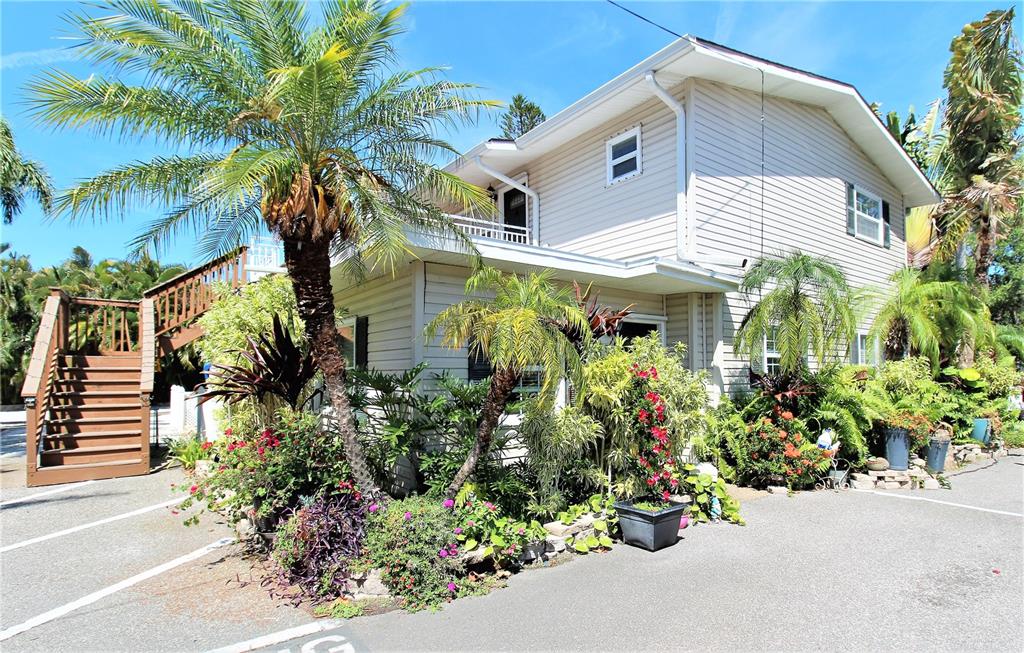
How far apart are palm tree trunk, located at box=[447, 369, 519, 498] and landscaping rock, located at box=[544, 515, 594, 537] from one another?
101 centimetres

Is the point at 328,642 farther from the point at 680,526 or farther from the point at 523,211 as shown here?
the point at 523,211

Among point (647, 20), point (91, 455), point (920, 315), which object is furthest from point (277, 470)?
point (920, 315)

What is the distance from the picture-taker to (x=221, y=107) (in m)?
5.00

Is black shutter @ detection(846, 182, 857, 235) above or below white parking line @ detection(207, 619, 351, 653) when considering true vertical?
above

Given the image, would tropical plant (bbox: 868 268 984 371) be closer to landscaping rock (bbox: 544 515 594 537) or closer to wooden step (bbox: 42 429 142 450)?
landscaping rock (bbox: 544 515 594 537)

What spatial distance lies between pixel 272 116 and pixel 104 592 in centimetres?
436

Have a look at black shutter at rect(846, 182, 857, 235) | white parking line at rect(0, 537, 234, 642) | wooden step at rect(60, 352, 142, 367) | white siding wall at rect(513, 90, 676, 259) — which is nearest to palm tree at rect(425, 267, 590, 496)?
white parking line at rect(0, 537, 234, 642)

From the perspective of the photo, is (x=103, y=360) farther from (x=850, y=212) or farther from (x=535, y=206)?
(x=850, y=212)

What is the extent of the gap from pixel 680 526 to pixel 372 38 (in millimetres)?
6081

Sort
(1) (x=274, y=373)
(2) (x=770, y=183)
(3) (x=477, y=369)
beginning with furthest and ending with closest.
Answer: (2) (x=770, y=183) < (3) (x=477, y=369) < (1) (x=274, y=373)

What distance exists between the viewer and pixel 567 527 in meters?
5.41

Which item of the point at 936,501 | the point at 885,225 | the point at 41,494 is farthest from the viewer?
the point at 885,225

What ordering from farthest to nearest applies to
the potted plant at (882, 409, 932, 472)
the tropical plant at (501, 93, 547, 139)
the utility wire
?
the tropical plant at (501, 93, 547, 139) < the potted plant at (882, 409, 932, 472) < the utility wire

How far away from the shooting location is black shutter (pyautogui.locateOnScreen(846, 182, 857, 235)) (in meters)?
12.3
